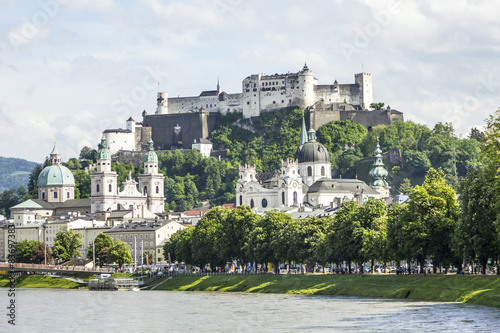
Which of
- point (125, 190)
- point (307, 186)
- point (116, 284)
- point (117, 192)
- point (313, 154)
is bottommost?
point (116, 284)

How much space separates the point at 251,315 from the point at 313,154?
356 feet

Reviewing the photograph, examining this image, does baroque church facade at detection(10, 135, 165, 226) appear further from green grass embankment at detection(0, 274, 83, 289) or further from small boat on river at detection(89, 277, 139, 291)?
small boat on river at detection(89, 277, 139, 291)

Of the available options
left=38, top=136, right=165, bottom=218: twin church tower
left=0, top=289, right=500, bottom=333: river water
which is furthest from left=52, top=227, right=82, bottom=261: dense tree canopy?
left=0, top=289, right=500, bottom=333: river water

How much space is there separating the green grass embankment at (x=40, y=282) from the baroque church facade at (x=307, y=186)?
158 feet

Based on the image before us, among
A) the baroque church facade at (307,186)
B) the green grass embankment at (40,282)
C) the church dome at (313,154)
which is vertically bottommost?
the green grass embankment at (40,282)

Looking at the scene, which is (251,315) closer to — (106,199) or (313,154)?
(313,154)

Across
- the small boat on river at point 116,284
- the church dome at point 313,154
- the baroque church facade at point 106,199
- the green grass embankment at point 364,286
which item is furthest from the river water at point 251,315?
the baroque church facade at point 106,199

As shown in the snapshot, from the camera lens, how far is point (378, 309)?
69.8m

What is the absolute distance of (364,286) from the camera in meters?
84.3

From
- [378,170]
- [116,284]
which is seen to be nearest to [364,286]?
[116,284]

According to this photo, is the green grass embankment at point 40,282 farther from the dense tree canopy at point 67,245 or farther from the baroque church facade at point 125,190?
the baroque church facade at point 125,190

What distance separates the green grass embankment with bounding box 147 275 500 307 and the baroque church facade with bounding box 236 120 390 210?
5703cm

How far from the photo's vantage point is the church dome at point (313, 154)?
178 metres

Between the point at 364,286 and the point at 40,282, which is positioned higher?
the point at 40,282
